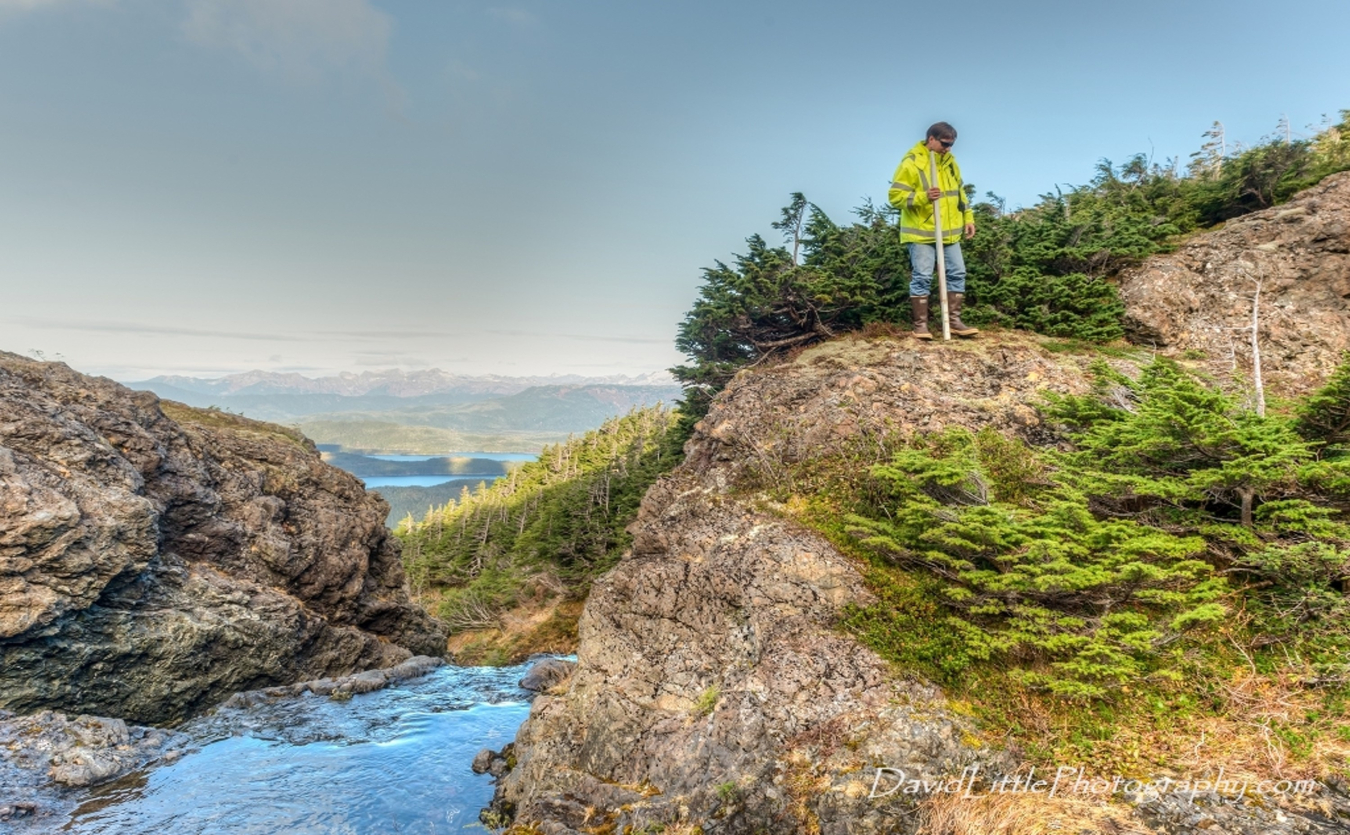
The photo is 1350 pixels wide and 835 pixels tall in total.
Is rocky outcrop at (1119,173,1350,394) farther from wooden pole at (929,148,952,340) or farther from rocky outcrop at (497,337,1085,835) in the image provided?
wooden pole at (929,148,952,340)

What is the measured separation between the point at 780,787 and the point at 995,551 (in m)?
3.81

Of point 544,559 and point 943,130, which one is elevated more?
point 943,130

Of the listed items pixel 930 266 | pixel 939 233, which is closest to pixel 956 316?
pixel 930 266

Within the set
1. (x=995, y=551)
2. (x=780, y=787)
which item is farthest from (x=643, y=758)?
(x=995, y=551)

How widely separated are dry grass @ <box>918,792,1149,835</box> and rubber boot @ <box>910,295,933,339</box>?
9.64m

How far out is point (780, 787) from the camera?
6809 mm

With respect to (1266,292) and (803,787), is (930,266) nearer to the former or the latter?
(1266,292)

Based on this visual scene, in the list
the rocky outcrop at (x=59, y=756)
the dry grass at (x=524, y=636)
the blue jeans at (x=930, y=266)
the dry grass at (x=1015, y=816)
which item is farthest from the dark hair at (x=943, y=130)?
the dry grass at (x=524, y=636)

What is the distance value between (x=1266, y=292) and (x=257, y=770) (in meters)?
21.9

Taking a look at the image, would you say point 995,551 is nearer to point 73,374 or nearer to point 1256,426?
point 1256,426

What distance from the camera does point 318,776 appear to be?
33.0 ft

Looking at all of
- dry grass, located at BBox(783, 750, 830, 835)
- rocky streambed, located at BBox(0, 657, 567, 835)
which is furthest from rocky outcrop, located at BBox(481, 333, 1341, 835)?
rocky streambed, located at BBox(0, 657, 567, 835)

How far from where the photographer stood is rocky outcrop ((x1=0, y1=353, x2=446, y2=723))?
11.4m

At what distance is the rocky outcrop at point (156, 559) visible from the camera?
37.4 feet
